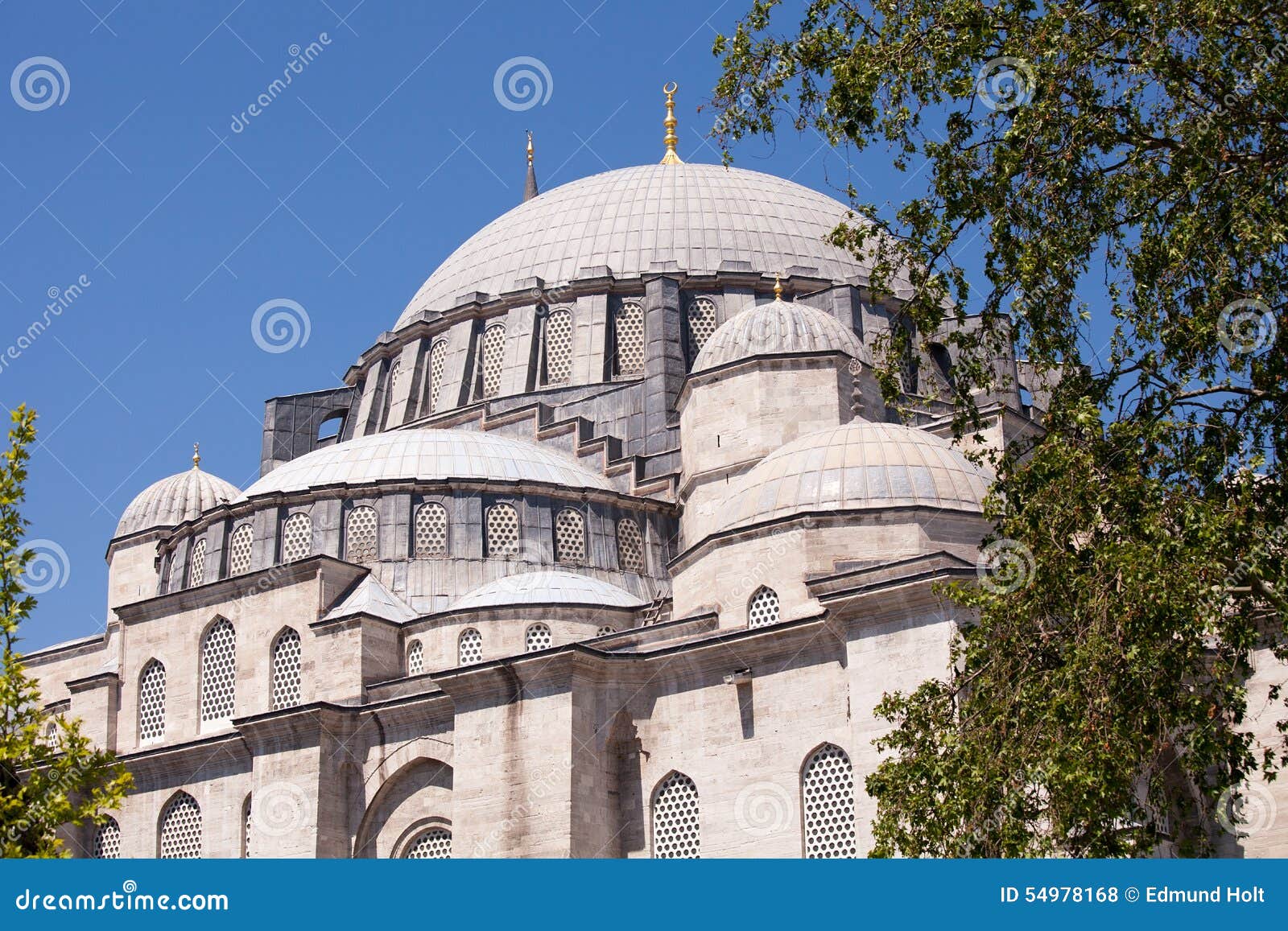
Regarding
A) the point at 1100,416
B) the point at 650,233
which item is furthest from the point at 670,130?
the point at 1100,416

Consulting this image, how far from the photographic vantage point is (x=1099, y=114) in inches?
519

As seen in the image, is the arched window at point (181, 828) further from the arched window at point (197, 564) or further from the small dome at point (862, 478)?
the small dome at point (862, 478)

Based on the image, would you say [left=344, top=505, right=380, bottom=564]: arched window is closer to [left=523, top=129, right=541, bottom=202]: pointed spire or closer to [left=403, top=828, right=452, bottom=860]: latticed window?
[left=403, top=828, right=452, bottom=860]: latticed window

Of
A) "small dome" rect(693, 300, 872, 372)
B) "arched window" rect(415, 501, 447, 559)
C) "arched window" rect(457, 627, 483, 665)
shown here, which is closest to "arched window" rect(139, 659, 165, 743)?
"arched window" rect(415, 501, 447, 559)

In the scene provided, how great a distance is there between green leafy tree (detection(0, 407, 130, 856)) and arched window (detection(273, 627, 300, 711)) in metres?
15.5

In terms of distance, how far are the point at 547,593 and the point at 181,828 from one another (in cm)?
686

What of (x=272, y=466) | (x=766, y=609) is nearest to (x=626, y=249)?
(x=272, y=466)

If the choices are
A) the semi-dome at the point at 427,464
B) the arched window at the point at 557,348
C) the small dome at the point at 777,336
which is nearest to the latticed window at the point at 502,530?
the semi-dome at the point at 427,464

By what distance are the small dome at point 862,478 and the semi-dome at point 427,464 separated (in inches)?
221

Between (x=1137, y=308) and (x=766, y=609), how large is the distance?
37.4ft

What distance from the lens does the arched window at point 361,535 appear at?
2888 cm

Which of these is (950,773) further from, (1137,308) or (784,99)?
(784,99)

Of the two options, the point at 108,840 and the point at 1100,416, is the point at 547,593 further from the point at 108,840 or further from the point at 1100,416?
the point at 1100,416

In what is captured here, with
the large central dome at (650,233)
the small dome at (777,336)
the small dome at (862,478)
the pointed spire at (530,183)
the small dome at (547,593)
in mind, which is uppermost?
the pointed spire at (530,183)
